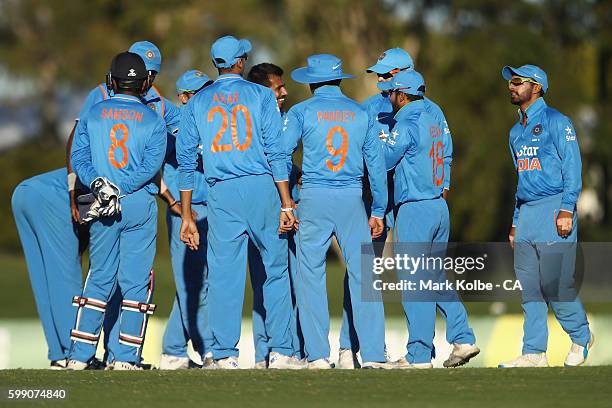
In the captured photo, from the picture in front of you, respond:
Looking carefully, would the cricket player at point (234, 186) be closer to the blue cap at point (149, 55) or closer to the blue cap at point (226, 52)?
the blue cap at point (226, 52)

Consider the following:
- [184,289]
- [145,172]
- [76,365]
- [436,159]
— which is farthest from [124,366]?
[436,159]

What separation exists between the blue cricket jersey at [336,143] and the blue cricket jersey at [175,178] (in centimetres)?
118

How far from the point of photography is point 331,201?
1076 cm

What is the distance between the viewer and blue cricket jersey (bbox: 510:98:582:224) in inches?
435

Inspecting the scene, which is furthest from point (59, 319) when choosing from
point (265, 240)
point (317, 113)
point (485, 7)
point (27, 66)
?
point (27, 66)

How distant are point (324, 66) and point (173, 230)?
219cm

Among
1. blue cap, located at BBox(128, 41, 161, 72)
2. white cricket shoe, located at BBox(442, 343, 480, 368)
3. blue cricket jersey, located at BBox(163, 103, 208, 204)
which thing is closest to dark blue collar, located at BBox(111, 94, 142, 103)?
blue cap, located at BBox(128, 41, 161, 72)

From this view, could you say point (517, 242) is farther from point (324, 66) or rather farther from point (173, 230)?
point (173, 230)

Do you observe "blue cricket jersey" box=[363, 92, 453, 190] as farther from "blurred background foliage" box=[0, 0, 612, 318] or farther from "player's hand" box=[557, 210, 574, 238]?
"blurred background foliage" box=[0, 0, 612, 318]

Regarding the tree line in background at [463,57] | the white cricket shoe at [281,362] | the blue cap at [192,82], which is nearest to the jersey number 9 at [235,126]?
the blue cap at [192,82]

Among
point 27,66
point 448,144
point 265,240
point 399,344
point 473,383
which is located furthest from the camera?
point 27,66

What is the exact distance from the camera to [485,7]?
3359 centimetres

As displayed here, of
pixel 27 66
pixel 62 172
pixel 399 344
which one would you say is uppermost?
pixel 27 66

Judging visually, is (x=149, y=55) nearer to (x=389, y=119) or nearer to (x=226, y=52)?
(x=226, y=52)
